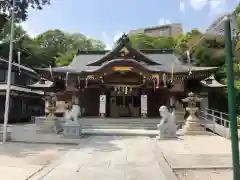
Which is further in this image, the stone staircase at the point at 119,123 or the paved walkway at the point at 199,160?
the stone staircase at the point at 119,123

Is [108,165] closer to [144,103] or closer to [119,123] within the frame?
[119,123]

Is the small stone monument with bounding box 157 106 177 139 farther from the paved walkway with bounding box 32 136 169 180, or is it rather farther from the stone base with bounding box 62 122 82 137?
the stone base with bounding box 62 122 82 137

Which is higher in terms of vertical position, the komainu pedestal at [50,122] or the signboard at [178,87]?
the signboard at [178,87]

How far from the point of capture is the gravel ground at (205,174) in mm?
6016

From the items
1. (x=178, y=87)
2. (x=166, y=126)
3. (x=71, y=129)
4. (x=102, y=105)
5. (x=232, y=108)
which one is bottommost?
(x=71, y=129)

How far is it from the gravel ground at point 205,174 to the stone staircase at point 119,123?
398 inches

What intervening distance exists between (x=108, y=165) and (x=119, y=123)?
10.6 meters

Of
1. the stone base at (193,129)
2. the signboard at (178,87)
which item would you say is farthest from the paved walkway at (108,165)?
the signboard at (178,87)

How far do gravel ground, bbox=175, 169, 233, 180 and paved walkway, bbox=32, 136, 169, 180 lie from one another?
0.49 metres

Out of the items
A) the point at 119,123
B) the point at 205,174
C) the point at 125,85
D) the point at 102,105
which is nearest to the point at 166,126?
the point at 119,123

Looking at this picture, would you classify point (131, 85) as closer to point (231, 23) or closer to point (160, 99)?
point (160, 99)

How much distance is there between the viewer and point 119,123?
17.9 metres

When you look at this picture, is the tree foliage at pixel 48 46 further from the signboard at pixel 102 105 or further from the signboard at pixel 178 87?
the signboard at pixel 178 87

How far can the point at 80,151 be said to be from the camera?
9289 mm
